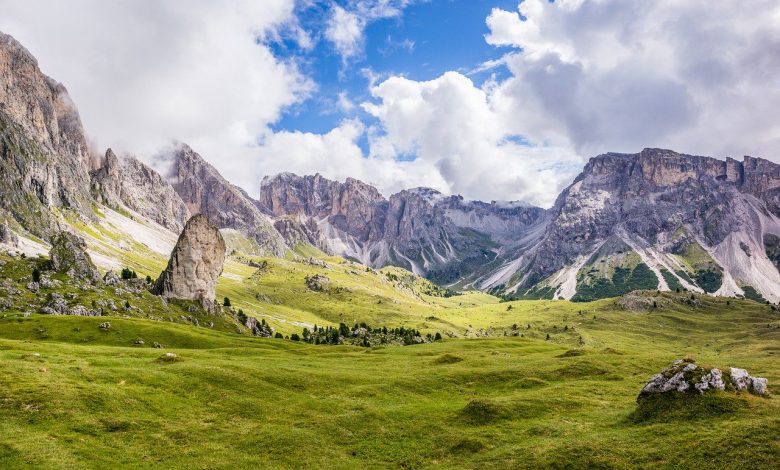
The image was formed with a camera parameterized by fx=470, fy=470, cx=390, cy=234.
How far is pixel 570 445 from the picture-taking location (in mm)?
36906

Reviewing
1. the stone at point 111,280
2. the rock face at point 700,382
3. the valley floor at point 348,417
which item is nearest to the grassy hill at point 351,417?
the valley floor at point 348,417

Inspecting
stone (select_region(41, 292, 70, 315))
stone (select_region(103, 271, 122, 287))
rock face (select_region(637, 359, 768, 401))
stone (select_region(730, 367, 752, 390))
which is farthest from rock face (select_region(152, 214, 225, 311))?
stone (select_region(730, 367, 752, 390))

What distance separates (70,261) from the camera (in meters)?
148

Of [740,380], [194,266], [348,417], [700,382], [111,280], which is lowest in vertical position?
[348,417]

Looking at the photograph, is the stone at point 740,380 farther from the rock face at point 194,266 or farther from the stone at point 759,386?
the rock face at point 194,266

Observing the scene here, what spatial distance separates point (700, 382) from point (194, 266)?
6374 inches

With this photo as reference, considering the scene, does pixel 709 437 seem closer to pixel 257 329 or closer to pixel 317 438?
pixel 317 438

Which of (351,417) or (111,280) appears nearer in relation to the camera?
(351,417)

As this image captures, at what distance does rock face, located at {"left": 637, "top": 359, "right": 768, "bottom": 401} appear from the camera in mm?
42219

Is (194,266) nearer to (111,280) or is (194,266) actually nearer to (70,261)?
(111,280)

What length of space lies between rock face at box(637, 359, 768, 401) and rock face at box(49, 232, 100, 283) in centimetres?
15774

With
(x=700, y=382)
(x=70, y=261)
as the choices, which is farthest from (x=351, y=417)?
(x=70, y=261)

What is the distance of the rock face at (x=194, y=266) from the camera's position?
166 metres

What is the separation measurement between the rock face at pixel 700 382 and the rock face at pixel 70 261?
158 m
